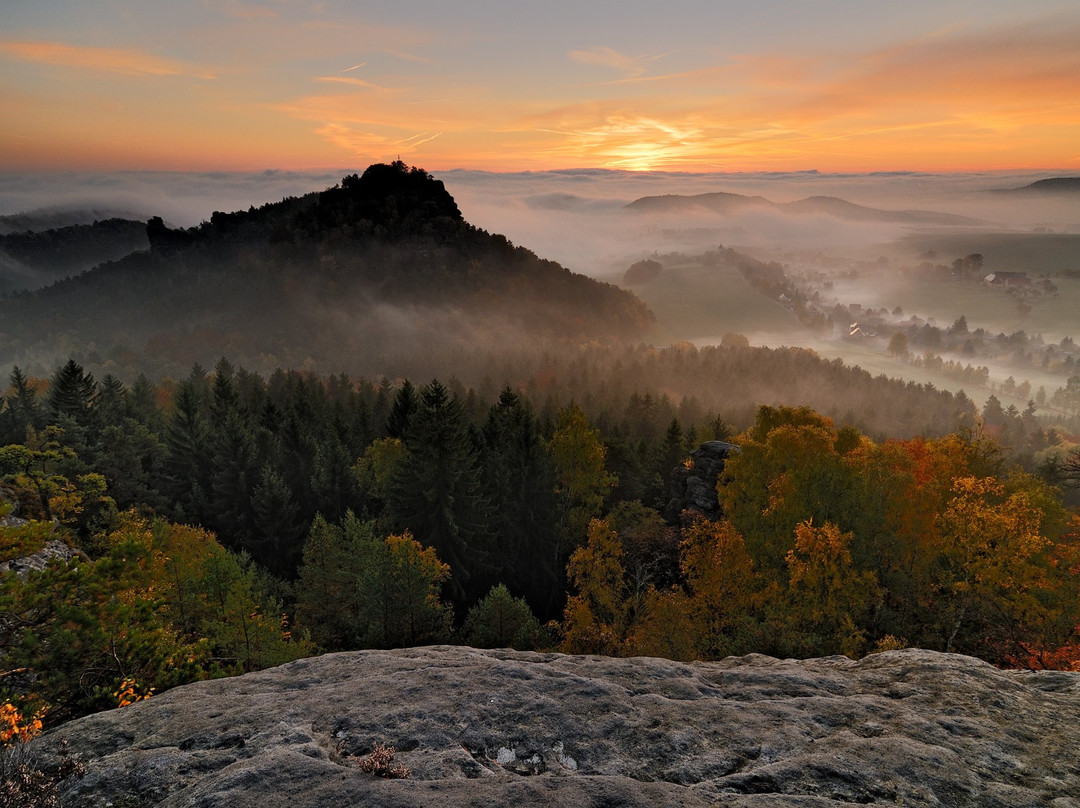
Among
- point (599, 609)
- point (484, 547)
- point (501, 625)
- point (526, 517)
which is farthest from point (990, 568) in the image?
point (484, 547)

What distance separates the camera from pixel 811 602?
2595cm

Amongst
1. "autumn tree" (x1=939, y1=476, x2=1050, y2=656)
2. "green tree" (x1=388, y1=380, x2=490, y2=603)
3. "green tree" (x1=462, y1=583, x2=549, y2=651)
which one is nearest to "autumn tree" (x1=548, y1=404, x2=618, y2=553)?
"green tree" (x1=388, y1=380, x2=490, y2=603)

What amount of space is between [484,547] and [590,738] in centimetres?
4304

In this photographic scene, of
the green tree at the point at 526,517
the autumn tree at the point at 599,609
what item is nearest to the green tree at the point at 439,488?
the green tree at the point at 526,517

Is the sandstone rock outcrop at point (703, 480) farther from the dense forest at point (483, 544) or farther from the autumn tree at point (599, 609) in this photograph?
the autumn tree at point (599, 609)

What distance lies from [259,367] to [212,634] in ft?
629

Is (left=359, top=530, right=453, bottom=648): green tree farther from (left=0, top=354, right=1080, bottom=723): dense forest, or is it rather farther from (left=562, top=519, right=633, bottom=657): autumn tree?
(left=562, top=519, right=633, bottom=657): autumn tree

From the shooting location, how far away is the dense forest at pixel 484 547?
15.8m

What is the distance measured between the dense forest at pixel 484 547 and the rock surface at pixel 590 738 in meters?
6.14

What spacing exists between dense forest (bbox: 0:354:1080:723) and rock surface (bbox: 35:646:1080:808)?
6.14m

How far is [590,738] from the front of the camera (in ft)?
28.7

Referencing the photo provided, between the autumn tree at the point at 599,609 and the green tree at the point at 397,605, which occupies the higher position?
the green tree at the point at 397,605

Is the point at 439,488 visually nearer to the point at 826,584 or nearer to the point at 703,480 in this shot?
the point at 703,480

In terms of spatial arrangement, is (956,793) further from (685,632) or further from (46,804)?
(685,632)
